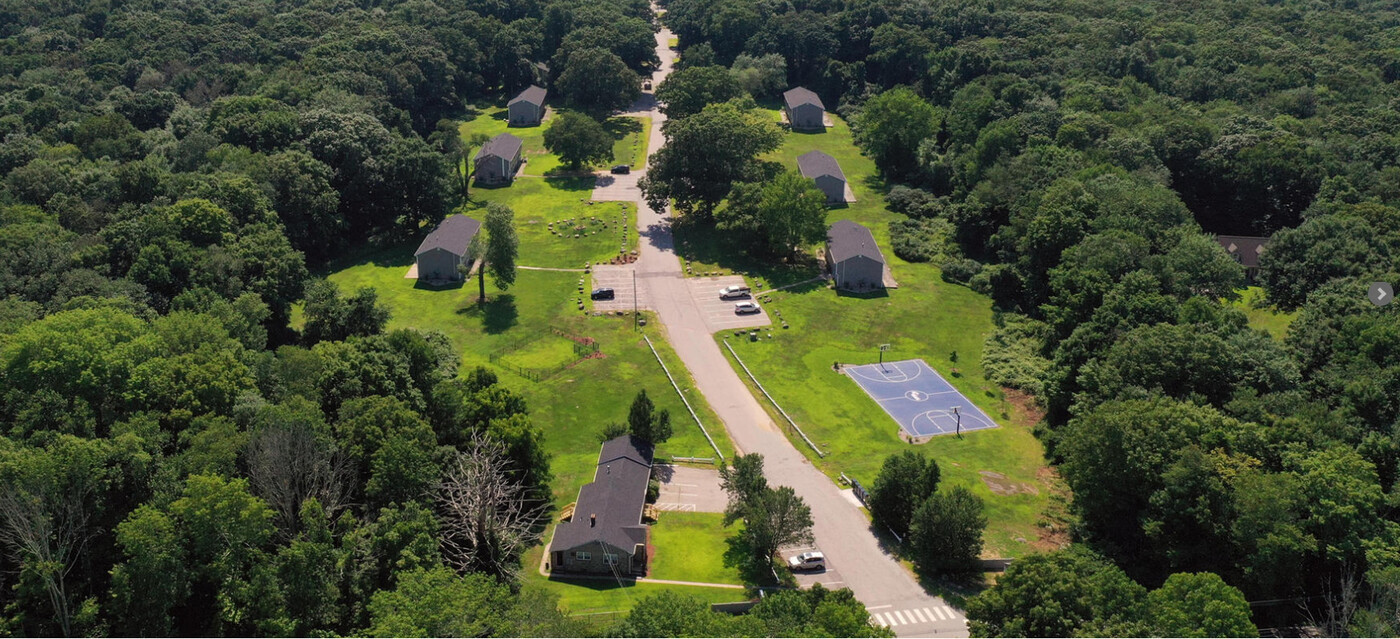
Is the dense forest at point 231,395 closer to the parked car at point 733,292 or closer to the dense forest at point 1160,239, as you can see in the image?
the parked car at point 733,292

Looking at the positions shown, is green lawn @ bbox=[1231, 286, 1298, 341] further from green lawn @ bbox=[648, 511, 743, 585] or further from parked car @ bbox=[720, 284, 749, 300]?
green lawn @ bbox=[648, 511, 743, 585]

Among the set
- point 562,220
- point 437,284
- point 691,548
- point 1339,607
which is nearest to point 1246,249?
point 1339,607

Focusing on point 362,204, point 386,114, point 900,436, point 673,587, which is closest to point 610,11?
point 386,114

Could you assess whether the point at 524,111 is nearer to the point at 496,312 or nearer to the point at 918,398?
the point at 496,312

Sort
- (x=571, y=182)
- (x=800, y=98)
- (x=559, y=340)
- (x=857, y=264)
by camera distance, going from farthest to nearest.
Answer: (x=800, y=98) < (x=571, y=182) < (x=857, y=264) < (x=559, y=340)

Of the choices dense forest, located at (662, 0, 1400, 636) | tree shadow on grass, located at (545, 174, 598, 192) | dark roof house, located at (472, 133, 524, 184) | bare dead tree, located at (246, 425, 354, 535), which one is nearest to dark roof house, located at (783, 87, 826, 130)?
dense forest, located at (662, 0, 1400, 636)

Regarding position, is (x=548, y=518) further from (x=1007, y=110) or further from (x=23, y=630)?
(x=1007, y=110)
